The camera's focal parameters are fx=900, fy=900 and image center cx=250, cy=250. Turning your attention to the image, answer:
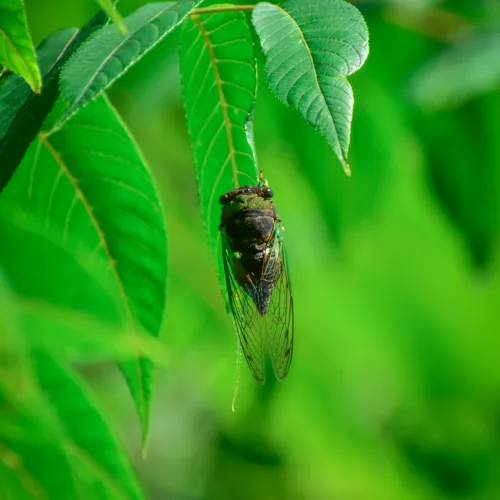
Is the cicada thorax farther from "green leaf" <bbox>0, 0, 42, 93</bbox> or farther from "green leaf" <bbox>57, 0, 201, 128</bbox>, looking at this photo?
"green leaf" <bbox>0, 0, 42, 93</bbox>

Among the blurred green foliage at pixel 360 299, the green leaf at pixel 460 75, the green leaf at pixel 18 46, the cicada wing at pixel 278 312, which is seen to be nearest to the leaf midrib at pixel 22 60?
the green leaf at pixel 18 46

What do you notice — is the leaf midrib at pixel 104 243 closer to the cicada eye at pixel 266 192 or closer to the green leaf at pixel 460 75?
the cicada eye at pixel 266 192

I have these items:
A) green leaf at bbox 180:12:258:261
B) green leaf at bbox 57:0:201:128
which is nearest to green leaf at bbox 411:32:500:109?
green leaf at bbox 180:12:258:261

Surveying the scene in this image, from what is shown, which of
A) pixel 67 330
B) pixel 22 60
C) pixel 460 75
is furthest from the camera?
pixel 460 75

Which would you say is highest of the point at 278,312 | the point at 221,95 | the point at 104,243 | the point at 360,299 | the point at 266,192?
the point at 221,95

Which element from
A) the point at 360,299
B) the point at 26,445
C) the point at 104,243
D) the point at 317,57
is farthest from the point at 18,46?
the point at 360,299

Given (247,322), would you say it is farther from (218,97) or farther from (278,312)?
(218,97)

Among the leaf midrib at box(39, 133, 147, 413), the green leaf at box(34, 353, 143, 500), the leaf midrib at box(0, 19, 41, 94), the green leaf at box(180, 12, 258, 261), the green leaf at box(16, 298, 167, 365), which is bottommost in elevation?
the green leaf at box(16, 298, 167, 365)
